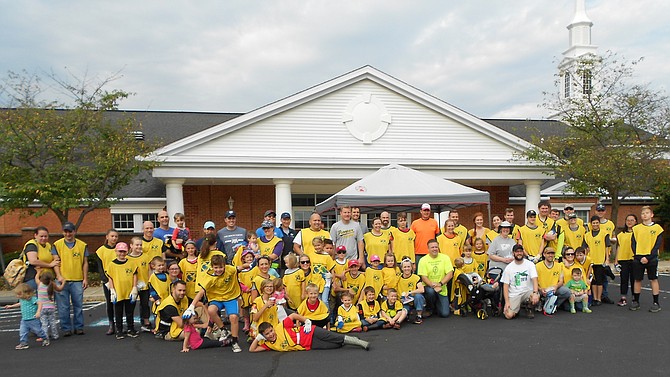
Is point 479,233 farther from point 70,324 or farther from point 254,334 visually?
point 70,324

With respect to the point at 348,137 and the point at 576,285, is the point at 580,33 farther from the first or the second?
the point at 576,285

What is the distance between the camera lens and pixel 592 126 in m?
16.5

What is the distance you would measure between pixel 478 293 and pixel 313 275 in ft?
9.09

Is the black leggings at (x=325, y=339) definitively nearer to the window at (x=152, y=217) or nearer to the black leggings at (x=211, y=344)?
the black leggings at (x=211, y=344)

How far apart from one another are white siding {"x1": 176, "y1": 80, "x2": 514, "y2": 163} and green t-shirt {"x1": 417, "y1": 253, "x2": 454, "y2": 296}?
8.89m

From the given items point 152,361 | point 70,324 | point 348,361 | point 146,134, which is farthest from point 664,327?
point 146,134

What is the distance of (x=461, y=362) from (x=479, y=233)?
3.74 meters

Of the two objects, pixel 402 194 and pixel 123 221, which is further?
pixel 123 221

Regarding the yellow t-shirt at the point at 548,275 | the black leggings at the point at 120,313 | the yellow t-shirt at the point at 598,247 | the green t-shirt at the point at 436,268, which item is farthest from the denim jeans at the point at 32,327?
the yellow t-shirt at the point at 598,247

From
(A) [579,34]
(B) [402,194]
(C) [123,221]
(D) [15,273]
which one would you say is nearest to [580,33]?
(A) [579,34]

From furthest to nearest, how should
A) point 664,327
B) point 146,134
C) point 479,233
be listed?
point 146,134 < point 479,233 < point 664,327

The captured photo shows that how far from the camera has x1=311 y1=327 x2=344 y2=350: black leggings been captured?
652 centimetres

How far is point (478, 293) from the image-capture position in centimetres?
826

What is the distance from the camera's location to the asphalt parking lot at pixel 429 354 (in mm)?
5613
